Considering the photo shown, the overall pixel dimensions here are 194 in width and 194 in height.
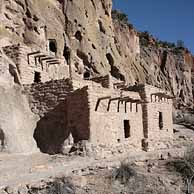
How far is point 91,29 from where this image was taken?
25.8 meters

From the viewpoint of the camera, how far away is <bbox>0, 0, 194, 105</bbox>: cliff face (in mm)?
19984

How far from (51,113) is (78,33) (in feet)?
37.1

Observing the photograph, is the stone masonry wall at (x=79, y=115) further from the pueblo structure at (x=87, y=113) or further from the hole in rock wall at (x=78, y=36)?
the hole in rock wall at (x=78, y=36)

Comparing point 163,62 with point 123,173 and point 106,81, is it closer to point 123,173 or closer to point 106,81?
point 106,81

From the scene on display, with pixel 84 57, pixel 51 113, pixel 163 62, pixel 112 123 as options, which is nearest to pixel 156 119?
pixel 112 123

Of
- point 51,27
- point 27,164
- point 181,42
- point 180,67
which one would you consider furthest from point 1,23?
point 181,42

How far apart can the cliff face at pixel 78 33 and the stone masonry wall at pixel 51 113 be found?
4999 millimetres

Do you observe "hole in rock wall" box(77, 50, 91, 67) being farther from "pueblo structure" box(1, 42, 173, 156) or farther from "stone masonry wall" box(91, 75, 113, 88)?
"stone masonry wall" box(91, 75, 113, 88)

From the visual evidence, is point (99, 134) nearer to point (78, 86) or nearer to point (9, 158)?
point (78, 86)

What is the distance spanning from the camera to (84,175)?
33.6ft

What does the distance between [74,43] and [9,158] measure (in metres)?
13.2

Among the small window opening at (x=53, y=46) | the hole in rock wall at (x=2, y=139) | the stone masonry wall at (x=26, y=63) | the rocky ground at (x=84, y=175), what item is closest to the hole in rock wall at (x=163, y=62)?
the small window opening at (x=53, y=46)

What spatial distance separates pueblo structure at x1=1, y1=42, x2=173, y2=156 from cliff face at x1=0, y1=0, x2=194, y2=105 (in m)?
3.22

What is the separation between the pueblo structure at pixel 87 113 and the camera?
42.7 feet
